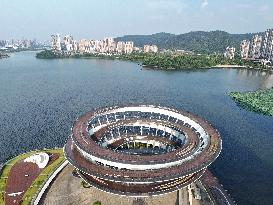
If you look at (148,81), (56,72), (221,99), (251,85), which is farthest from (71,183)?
(56,72)

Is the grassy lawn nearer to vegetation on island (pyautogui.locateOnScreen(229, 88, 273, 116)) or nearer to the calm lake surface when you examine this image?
the calm lake surface

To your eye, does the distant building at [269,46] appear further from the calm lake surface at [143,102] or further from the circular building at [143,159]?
the circular building at [143,159]

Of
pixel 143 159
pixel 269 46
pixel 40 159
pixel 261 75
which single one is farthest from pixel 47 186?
pixel 269 46

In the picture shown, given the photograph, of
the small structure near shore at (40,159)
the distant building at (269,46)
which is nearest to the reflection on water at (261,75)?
the distant building at (269,46)

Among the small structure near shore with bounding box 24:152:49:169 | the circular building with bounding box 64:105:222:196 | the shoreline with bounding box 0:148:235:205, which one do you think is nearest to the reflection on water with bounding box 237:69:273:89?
the circular building with bounding box 64:105:222:196

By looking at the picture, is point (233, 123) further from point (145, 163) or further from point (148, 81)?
point (148, 81)

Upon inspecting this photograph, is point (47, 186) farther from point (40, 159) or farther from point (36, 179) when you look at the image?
point (40, 159)
